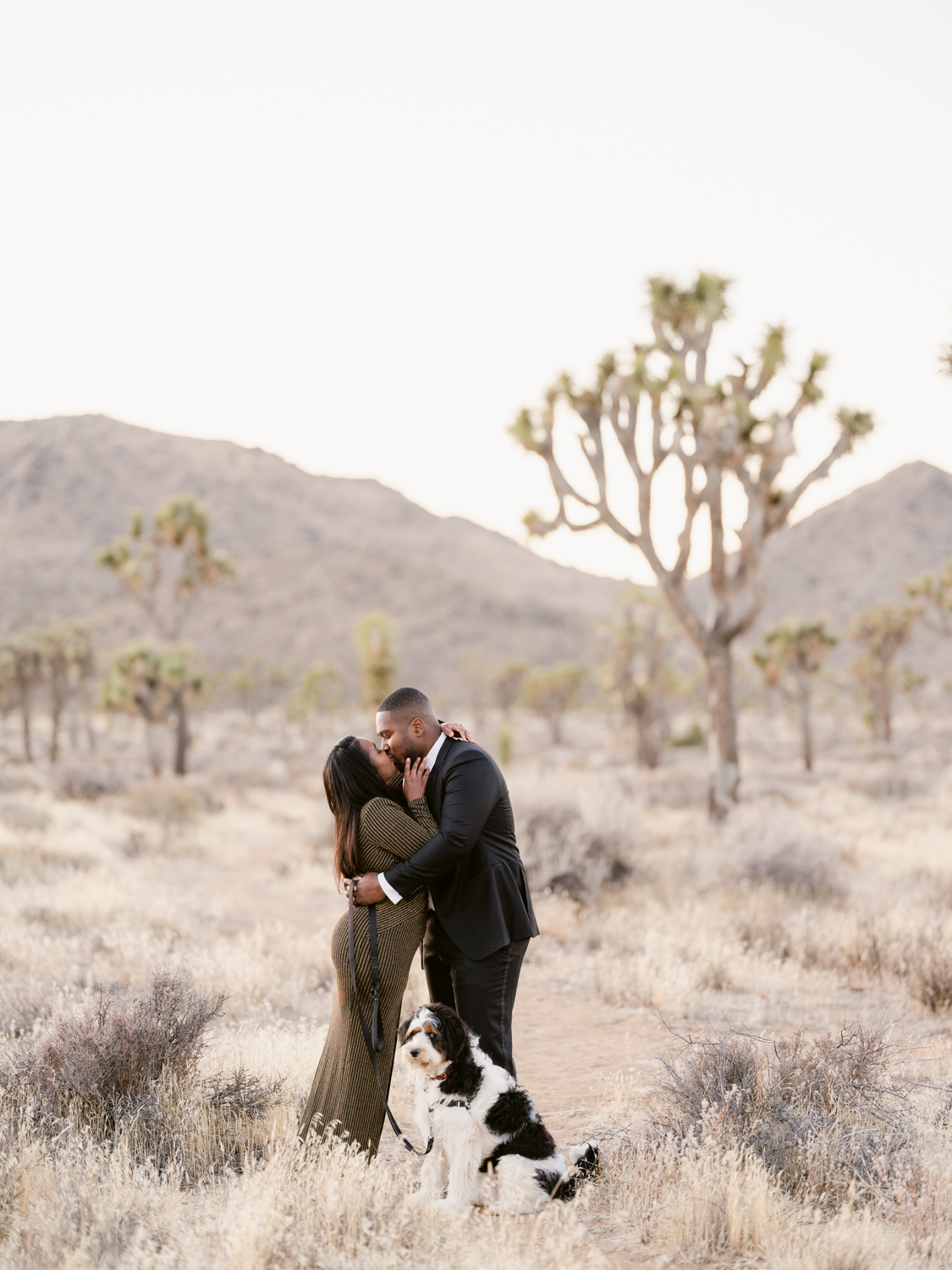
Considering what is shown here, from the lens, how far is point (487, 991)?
4137 mm

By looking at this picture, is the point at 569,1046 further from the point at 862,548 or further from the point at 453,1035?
the point at 862,548

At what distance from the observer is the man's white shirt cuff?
3924 millimetres

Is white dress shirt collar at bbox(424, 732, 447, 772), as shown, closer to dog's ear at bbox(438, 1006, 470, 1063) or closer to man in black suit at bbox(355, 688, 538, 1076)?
man in black suit at bbox(355, 688, 538, 1076)

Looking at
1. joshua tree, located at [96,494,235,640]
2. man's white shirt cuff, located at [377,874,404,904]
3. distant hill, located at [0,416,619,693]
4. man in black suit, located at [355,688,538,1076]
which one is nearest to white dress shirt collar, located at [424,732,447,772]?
man in black suit, located at [355,688,538,1076]

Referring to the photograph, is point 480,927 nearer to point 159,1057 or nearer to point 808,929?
point 159,1057

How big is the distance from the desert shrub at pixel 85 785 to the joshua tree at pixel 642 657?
13739 millimetres

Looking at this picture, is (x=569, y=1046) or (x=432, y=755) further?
(x=569, y=1046)

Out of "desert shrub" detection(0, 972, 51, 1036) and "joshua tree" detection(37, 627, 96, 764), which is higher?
"joshua tree" detection(37, 627, 96, 764)

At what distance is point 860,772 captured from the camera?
2653 centimetres

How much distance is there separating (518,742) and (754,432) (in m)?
35.2

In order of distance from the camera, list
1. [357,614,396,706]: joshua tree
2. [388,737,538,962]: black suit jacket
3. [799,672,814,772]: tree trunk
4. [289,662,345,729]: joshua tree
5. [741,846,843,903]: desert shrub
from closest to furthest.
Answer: [388,737,538,962]: black suit jacket
[741,846,843,903]: desert shrub
[357,614,396,706]: joshua tree
[799,672,814,772]: tree trunk
[289,662,345,729]: joshua tree

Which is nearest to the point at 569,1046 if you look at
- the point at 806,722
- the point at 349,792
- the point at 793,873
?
the point at 349,792

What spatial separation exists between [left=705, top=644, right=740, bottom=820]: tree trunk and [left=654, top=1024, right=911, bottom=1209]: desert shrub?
945cm

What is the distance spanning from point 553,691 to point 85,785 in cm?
2662
